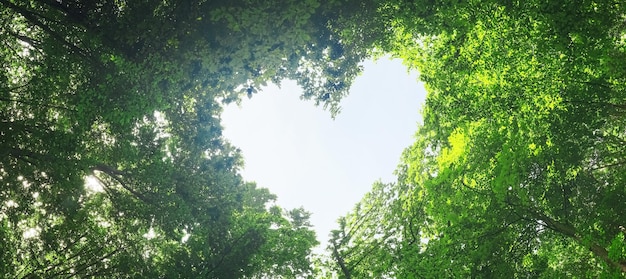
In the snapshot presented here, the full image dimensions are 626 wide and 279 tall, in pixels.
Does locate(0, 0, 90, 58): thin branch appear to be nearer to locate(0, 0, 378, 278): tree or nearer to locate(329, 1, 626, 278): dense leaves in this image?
locate(0, 0, 378, 278): tree

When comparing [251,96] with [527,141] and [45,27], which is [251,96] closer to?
[45,27]

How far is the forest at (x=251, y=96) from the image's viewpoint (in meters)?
8.98

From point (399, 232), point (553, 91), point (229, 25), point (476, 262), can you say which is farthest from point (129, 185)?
point (553, 91)

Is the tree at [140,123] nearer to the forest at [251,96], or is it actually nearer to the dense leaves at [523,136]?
the forest at [251,96]

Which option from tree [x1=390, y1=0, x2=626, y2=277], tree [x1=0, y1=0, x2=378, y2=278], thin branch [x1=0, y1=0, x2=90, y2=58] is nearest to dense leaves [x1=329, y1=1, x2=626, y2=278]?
tree [x1=390, y1=0, x2=626, y2=277]

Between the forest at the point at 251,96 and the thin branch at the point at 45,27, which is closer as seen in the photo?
the forest at the point at 251,96

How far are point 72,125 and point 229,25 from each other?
625 centimetres

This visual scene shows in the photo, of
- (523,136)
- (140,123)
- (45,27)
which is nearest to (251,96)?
(140,123)

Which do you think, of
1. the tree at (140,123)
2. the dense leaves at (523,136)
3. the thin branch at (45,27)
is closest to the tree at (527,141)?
the dense leaves at (523,136)

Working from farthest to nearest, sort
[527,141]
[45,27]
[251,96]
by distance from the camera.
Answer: [251,96], [45,27], [527,141]

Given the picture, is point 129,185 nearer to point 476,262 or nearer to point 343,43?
point 343,43

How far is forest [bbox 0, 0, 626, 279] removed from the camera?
8.98 metres

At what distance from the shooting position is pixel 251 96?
1080 cm

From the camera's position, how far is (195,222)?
12789 mm
